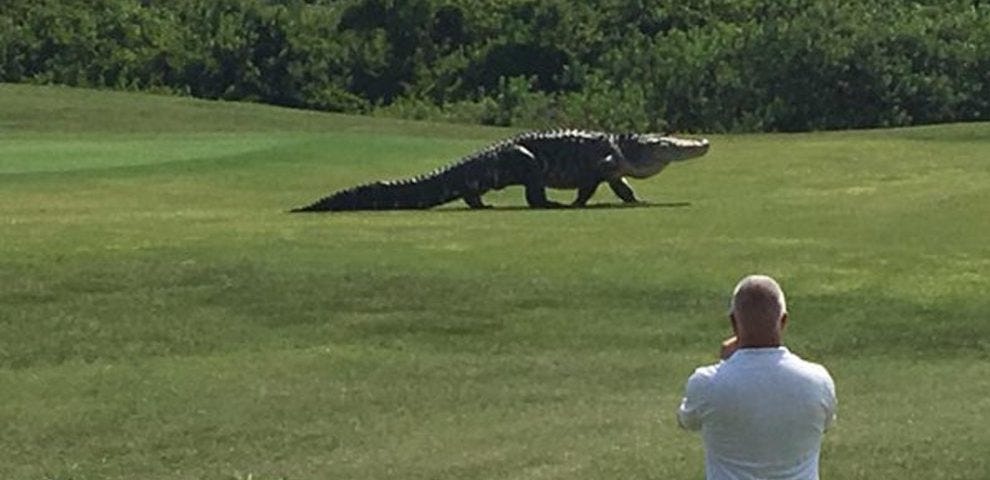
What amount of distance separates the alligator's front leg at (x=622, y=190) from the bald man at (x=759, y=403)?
15053mm

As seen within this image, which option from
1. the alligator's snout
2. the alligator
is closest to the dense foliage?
the alligator's snout

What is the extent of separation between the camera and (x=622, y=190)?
70.0 feet

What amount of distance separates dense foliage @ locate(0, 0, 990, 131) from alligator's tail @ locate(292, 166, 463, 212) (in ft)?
81.4

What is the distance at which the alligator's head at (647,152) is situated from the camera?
21.2 metres

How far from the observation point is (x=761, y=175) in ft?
82.6

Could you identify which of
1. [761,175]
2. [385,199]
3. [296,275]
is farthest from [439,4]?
[296,275]

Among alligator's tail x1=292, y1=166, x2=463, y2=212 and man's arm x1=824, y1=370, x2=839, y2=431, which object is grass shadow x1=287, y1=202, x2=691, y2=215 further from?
man's arm x1=824, y1=370, x2=839, y2=431

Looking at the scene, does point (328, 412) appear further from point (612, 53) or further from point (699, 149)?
point (612, 53)

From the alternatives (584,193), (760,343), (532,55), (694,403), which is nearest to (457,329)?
(584,193)

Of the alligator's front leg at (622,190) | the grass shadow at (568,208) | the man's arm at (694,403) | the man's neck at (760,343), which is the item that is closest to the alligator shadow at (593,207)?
the grass shadow at (568,208)

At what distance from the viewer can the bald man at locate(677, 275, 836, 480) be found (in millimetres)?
6070

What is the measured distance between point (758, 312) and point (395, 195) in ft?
47.5

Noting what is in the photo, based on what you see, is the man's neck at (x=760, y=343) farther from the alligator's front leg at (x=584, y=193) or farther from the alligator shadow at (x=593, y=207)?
the alligator's front leg at (x=584, y=193)

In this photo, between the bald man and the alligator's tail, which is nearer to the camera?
the bald man
